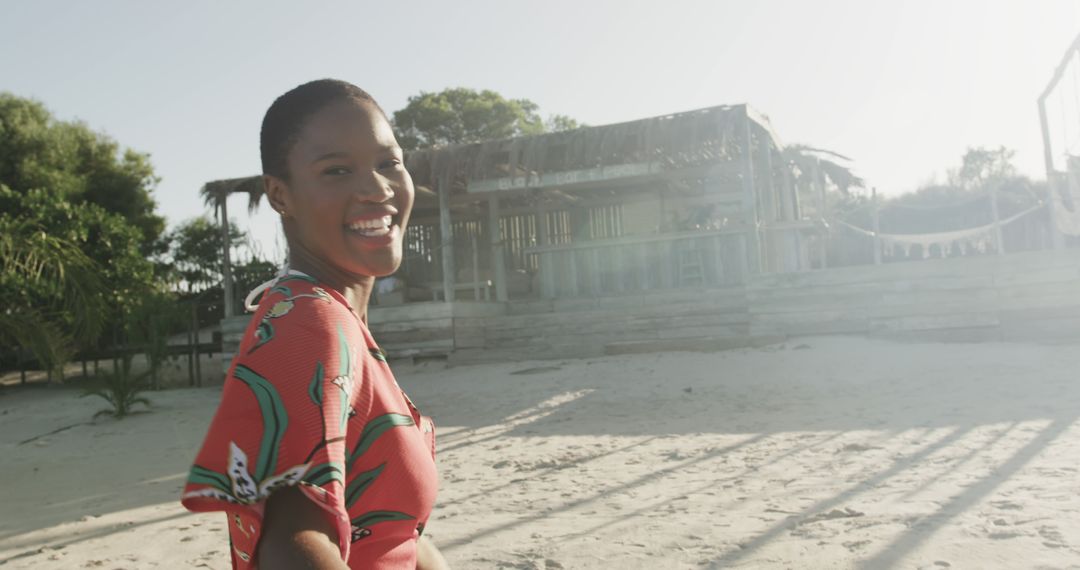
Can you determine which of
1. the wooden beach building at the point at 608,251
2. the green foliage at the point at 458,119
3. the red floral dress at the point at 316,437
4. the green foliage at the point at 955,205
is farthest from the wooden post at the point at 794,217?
the green foliage at the point at 458,119

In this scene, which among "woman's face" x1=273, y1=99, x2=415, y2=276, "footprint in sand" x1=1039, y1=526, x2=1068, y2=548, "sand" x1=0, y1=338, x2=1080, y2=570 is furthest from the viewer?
"sand" x1=0, y1=338, x2=1080, y2=570

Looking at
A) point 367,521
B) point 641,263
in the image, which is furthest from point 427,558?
point 641,263

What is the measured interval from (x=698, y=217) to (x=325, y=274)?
13.5 meters

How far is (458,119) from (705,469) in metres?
25.4

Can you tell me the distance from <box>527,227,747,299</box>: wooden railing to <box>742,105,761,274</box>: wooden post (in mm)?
165

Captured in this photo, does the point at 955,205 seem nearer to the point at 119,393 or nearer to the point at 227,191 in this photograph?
the point at 227,191

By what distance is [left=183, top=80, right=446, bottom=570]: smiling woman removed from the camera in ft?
3.17

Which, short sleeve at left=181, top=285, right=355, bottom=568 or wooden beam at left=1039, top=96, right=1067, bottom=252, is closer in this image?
short sleeve at left=181, top=285, right=355, bottom=568

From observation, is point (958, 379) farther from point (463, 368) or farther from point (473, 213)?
point (473, 213)

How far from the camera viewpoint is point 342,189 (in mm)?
1243

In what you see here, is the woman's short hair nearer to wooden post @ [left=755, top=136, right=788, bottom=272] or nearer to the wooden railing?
the wooden railing

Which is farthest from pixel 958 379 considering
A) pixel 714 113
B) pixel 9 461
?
pixel 9 461

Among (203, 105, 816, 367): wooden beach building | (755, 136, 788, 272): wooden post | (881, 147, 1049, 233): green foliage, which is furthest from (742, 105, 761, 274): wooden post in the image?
(881, 147, 1049, 233): green foliage

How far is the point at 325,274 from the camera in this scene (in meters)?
1.26
